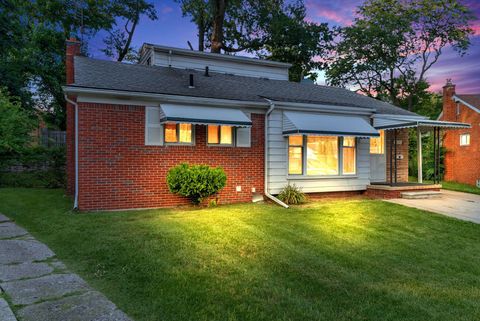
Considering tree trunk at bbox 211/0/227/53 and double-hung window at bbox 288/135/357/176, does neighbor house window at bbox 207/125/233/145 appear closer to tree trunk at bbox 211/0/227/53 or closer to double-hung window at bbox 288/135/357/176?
double-hung window at bbox 288/135/357/176

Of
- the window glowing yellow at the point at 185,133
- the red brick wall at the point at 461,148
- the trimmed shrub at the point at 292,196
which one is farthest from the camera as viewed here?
the red brick wall at the point at 461,148

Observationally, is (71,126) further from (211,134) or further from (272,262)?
(272,262)

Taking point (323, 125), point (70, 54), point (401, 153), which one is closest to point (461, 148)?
point (401, 153)

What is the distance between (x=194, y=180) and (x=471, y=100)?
21457 millimetres

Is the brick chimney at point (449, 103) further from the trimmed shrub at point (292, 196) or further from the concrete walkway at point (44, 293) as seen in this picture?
the concrete walkway at point (44, 293)

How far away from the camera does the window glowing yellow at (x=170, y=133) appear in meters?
9.82

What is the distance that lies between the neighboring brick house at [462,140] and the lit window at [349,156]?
12.1 m

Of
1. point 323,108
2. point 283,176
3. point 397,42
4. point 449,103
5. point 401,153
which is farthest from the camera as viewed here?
point 397,42

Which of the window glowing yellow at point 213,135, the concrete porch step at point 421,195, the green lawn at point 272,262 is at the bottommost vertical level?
the green lawn at point 272,262

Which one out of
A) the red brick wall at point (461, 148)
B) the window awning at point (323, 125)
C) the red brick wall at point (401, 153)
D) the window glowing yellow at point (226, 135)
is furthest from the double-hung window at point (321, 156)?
the red brick wall at point (461, 148)

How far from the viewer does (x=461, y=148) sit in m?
22.0

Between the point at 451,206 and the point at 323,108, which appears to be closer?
the point at 451,206

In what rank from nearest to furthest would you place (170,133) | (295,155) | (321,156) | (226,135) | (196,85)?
(170,133), (226,135), (196,85), (295,155), (321,156)

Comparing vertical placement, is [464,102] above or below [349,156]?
above
